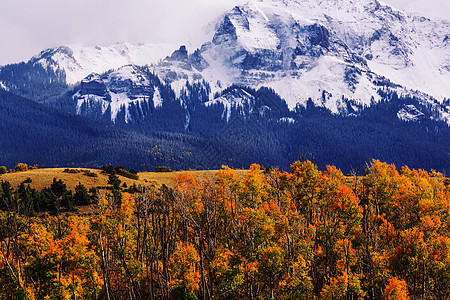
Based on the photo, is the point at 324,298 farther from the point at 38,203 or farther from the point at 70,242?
the point at 38,203

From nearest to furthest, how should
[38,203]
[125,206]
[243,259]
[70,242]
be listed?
[70,242] < [243,259] < [125,206] < [38,203]

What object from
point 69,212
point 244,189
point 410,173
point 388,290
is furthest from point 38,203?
point 410,173

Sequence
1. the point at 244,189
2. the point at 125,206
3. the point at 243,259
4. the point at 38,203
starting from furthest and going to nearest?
the point at 38,203
the point at 244,189
the point at 125,206
the point at 243,259

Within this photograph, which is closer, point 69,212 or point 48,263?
point 48,263

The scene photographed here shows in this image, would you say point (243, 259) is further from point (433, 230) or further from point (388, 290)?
point (433, 230)

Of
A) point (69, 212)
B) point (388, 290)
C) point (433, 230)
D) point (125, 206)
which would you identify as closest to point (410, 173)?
point (433, 230)

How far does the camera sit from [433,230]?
4669cm

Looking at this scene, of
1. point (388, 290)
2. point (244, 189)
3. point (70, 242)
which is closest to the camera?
point (388, 290)

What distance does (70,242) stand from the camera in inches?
1427

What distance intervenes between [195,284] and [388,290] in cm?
1910

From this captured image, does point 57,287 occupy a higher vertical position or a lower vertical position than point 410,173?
lower

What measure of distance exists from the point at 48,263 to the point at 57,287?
2429mm

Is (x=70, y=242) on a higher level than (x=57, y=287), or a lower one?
higher

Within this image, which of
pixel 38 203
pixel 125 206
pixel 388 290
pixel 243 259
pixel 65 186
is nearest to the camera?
pixel 388 290
